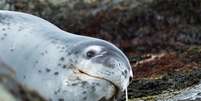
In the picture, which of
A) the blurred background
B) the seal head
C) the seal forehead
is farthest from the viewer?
the blurred background

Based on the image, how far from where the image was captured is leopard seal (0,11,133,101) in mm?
5023

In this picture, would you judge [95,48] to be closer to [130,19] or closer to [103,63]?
[103,63]

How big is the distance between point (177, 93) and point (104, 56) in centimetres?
189

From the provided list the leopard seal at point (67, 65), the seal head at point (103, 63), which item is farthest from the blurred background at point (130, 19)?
the seal head at point (103, 63)

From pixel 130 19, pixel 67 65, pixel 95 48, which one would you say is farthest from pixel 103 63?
pixel 130 19

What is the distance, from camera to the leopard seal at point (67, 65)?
502cm

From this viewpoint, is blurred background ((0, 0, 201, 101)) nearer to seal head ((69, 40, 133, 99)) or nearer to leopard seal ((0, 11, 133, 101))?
leopard seal ((0, 11, 133, 101))

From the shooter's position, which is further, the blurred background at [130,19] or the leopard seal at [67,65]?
the blurred background at [130,19]

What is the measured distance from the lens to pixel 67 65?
512 cm

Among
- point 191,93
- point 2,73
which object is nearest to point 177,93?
point 191,93

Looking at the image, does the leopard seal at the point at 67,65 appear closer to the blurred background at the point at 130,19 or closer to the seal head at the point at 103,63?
the seal head at the point at 103,63

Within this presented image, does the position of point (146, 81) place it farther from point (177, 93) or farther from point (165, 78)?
point (177, 93)

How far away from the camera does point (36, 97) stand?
480cm

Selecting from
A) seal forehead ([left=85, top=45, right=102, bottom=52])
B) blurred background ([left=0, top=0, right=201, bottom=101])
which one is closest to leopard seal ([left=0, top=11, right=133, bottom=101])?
seal forehead ([left=85, top=45, right=102, bottom=52])
